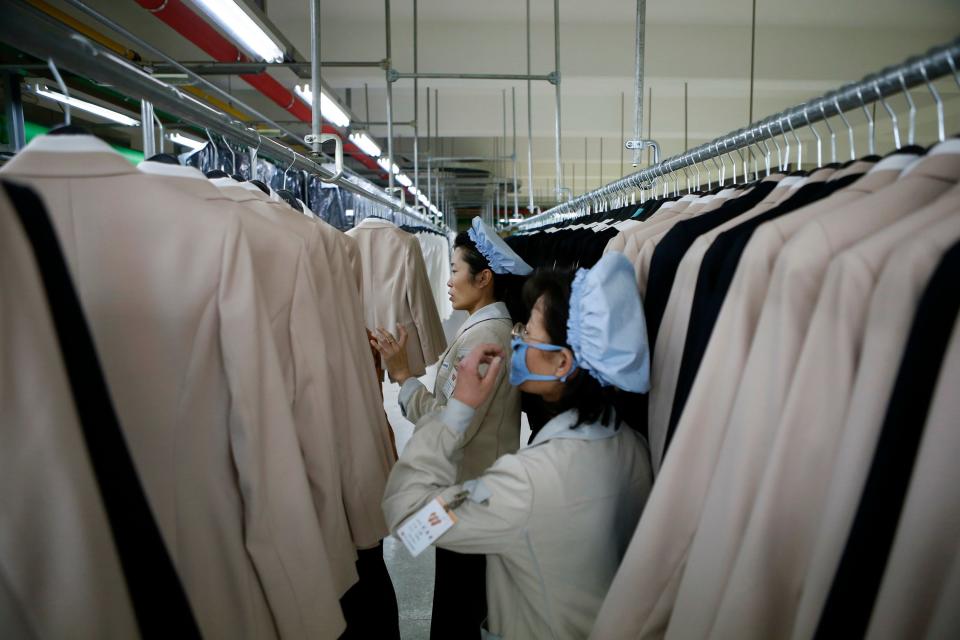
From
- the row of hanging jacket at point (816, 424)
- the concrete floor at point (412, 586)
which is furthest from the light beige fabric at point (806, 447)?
the concrete floor at point (412, 586)

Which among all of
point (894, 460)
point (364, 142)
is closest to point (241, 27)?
point (894, 460)

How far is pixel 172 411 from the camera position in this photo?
42.7 inches

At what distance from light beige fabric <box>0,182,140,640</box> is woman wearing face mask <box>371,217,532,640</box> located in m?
A: 1.03

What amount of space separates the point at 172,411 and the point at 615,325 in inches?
34.0

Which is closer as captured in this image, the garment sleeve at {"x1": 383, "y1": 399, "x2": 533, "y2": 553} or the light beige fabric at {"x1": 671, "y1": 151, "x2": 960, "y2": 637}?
the light beige fabric at {"x1": 671, "y1": 151, "x2": 960, "y2": 637}

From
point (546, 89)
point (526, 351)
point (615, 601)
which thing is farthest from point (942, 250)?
point (546, 89)

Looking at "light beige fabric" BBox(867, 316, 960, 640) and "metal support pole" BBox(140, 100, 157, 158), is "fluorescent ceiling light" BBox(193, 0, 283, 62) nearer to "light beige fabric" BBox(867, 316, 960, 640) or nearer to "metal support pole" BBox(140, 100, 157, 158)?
"metal support pole" BBox(140, 100, 157, 158)

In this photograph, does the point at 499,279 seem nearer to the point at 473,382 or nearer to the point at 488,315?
the point at 488,315

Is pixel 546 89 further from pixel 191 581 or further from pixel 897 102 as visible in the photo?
pixel 191 581

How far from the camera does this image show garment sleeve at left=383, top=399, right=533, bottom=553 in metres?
1.21

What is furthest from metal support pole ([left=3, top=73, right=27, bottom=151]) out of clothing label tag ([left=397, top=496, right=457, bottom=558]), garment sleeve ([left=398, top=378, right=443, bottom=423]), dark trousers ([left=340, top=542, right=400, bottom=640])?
clothing label tag ([left=397, top=496, right=457, bottom=558])

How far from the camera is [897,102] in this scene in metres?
8.84

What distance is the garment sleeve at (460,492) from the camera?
121cm

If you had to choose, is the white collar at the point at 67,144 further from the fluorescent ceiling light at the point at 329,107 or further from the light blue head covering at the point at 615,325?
the fluorescent ceiling light at the point at 329,107
